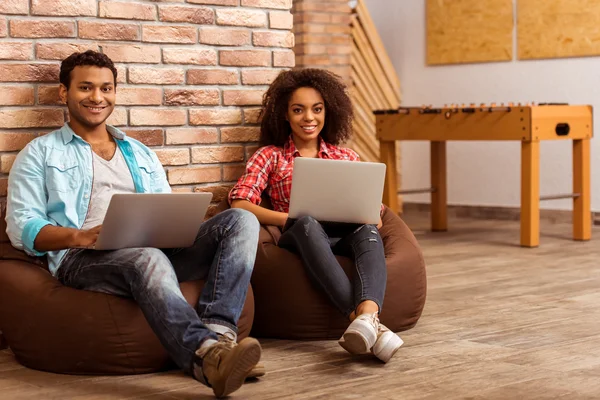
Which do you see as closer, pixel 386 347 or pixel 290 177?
pixel 386 347

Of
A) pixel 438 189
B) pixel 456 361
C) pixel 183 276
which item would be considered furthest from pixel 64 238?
pixel 438 189

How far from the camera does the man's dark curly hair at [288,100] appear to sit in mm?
3990

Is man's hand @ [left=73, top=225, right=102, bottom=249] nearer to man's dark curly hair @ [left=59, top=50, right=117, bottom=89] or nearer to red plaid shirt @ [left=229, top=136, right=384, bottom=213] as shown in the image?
man's dark curly hair @ [left=59, top=50, right=117, bottom=89]

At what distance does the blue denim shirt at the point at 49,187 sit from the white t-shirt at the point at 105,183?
0.08 feet

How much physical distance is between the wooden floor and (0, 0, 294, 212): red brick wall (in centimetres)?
87

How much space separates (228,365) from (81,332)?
23.4 inches

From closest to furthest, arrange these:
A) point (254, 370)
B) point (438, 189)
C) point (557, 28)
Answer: point (254, 370), point (438, 189), point (557, 28)

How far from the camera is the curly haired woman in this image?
3371mm

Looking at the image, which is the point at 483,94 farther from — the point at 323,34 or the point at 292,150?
the point at 292,150

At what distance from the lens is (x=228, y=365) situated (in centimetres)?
261

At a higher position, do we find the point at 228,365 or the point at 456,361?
the point at 228,365

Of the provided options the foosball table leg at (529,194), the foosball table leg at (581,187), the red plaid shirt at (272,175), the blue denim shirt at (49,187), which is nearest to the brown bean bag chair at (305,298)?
the red plaid shirt at (272,175)

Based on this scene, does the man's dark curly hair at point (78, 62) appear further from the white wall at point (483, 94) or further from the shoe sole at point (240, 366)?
the white wall at point (483, 94)

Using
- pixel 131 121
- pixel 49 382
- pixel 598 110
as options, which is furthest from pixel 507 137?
pixel 49 382
